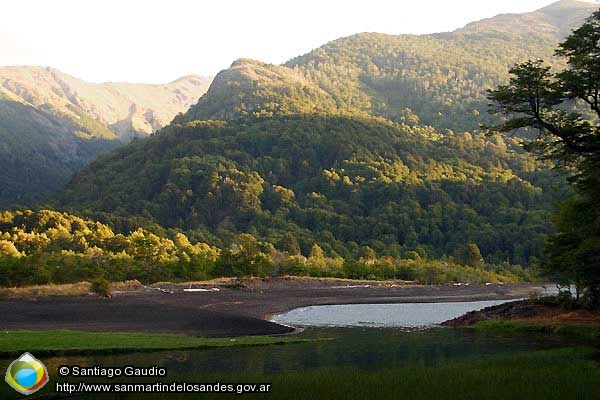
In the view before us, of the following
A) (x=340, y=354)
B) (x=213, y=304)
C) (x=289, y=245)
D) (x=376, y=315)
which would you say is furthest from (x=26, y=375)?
(x=289, y=245)

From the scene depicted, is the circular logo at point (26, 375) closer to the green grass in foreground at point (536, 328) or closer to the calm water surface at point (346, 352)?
the calm water surface at point (346, 352)

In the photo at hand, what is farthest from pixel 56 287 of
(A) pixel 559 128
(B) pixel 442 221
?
(B) pixel 442 221

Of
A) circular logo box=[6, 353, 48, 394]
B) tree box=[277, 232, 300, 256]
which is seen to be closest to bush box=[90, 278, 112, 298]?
circular logo box=[6, 353, 48, 394]

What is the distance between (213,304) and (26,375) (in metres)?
58.3

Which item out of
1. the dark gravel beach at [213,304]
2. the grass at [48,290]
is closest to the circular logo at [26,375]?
the dark gravel beach at [213,304]

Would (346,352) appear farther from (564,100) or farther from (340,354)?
(564,100)

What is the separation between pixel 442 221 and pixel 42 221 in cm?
11484

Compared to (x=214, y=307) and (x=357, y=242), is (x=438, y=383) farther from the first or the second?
(x=357, y=242)

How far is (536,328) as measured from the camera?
5125cm

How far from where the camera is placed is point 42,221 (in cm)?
14038

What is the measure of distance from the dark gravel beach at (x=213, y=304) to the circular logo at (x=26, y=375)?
1110 inches

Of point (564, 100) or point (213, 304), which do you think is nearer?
point (564, 100)

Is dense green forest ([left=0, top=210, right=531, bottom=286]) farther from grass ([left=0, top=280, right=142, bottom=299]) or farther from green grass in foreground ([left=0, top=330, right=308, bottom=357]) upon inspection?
green grass in foreground ([left=0, top=330, right=308, bottom=357])

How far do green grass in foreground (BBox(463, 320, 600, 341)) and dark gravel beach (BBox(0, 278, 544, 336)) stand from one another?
16.6 meters
